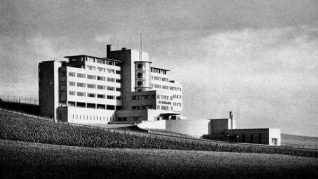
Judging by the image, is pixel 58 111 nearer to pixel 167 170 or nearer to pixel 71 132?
pixel 71 132

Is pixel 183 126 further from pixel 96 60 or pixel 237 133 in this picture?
pixel 96 60

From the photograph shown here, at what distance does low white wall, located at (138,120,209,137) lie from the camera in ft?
382

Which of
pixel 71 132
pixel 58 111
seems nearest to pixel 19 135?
pixel 71 132

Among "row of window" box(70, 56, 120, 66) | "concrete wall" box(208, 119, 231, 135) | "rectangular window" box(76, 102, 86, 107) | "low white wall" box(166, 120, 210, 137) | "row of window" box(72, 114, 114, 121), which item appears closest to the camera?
"low white wall" box(166, 120, 210, 137)

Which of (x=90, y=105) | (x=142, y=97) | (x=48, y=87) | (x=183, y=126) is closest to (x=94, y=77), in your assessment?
(x=90, y=105)

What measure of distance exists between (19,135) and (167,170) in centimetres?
3386

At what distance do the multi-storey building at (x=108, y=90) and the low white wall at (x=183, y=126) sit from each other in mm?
11326

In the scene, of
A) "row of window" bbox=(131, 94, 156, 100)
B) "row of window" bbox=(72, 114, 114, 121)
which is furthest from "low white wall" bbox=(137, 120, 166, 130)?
"row of window" bbox=(131, 94, 156, 100)

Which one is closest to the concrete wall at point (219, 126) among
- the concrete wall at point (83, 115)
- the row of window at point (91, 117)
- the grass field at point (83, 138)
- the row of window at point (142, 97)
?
the row of window at point (142, 97)

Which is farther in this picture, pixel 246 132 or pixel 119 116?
pixel 119 116

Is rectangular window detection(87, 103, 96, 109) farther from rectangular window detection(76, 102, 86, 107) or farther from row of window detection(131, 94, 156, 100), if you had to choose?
row of window detection(131, 94, 156, 100)

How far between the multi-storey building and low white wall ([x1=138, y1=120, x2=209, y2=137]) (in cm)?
1133

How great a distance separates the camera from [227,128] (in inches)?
4697

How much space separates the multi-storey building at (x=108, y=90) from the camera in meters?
123
